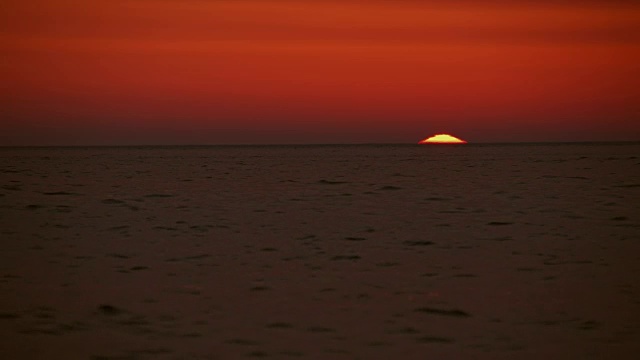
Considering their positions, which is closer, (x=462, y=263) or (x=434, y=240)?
(x=462, y=263)

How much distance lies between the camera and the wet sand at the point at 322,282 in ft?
35.5

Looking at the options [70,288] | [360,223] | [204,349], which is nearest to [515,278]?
[204,349]

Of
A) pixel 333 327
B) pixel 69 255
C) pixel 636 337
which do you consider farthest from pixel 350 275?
pixel 69 255

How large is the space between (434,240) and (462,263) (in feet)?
11.8

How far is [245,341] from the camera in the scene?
10906 mm

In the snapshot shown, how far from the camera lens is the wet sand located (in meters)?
10.8

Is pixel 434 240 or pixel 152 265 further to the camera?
pixel 434 240

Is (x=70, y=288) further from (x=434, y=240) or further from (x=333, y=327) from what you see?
(x=434, y=240)

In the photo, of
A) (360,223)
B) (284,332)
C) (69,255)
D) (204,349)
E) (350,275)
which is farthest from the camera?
(360,223)

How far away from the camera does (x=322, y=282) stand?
1491 centimetres

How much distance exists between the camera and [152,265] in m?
17.0

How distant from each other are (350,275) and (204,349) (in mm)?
5533

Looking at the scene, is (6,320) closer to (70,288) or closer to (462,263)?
(70,288)

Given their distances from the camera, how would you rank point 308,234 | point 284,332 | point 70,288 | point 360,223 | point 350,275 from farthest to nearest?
point 360,223
point 308,234
point 350,275
point 70,288
point 284,332
